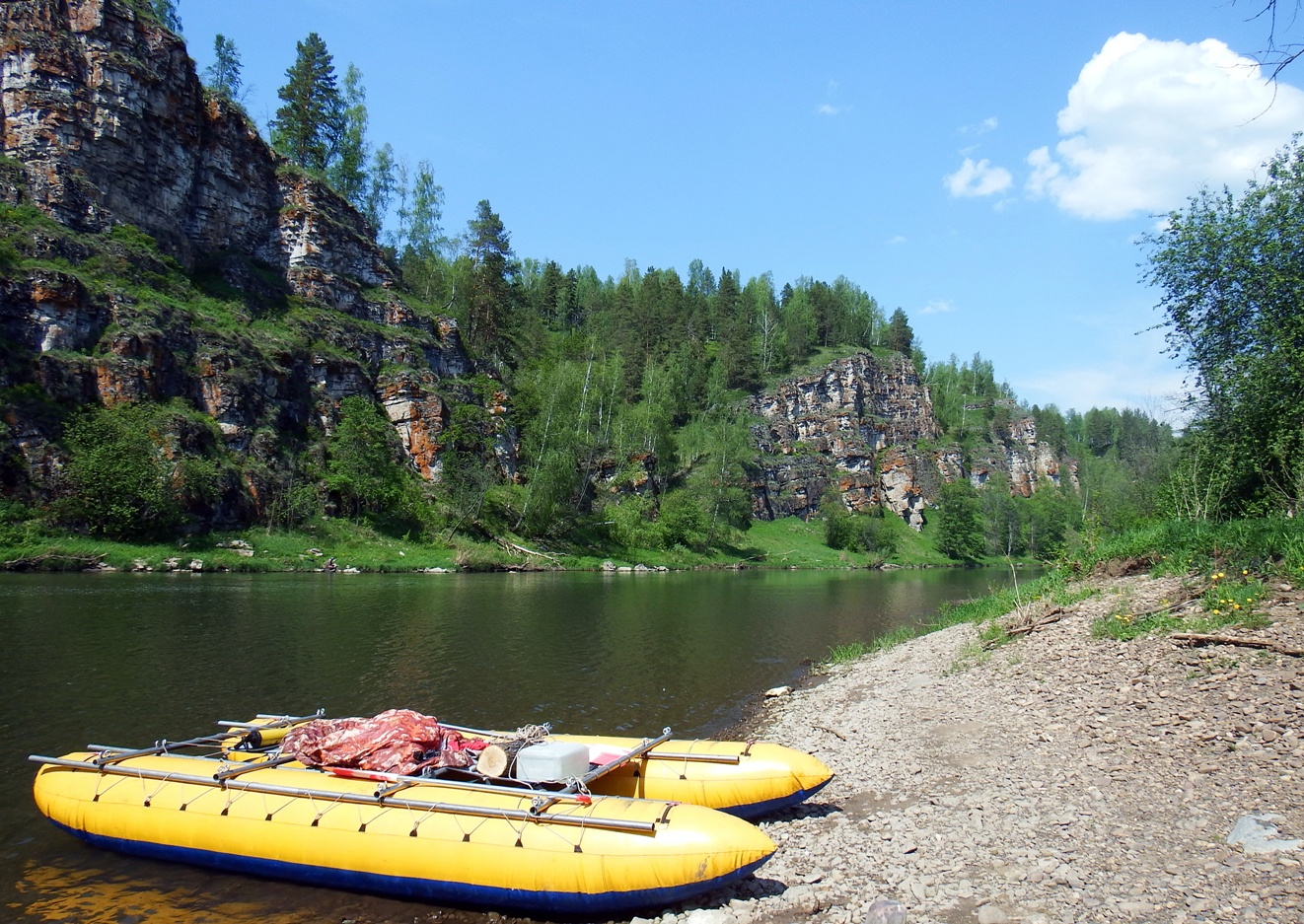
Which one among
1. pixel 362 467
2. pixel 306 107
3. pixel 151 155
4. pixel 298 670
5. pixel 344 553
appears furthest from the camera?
pixel 306 107

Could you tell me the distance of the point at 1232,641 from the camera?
35.8 feet

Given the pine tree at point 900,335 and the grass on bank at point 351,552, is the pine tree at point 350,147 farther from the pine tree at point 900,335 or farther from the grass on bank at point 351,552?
the pine tree at point 900,335

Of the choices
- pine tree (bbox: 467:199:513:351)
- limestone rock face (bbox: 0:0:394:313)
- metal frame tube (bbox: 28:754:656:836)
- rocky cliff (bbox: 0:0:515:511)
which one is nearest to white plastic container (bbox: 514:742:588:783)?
metal frame tube (bbox: 28:754:656:836)

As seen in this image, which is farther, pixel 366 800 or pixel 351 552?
pixel 351 552

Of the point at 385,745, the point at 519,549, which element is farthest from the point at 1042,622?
the point at 519,549

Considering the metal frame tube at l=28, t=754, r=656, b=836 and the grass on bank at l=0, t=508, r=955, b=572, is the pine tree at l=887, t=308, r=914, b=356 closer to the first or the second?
the grass on bank at l=0, t=508, r=955, b=572

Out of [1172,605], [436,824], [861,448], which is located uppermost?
[861,448]

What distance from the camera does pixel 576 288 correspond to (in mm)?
133250

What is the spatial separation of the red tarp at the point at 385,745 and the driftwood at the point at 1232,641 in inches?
469

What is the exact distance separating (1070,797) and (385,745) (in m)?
9.38

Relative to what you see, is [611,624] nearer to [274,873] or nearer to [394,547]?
[274,873]

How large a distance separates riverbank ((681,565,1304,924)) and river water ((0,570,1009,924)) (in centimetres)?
488

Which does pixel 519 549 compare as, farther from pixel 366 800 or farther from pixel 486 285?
pixel 366 800

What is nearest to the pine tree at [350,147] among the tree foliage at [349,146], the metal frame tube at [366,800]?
the tree foliage at [349,146]
